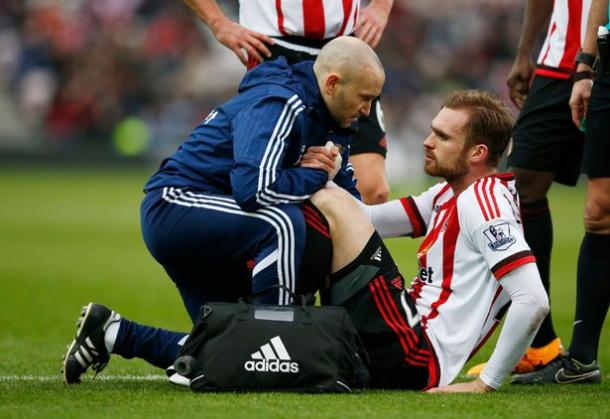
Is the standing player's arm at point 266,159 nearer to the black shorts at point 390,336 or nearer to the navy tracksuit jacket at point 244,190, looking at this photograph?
the navy tracksuit jacket at point 244,190

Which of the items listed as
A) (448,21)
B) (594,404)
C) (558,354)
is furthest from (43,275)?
(448,21)

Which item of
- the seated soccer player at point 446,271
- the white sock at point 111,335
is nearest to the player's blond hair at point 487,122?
the seated soccer player at point 446,271

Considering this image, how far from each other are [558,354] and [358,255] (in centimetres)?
146

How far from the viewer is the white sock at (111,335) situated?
5230 mm

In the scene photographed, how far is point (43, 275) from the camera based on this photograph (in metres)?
10.3

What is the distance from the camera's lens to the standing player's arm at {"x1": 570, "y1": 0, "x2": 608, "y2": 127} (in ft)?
18.3

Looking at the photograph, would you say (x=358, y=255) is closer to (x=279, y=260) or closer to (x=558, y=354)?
(x=279, y=260)

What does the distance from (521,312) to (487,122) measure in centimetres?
88

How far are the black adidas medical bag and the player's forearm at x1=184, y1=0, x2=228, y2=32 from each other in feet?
6.02

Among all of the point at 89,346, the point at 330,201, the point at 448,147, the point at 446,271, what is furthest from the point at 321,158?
the point at 89,346

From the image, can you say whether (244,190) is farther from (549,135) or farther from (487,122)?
(549,135)

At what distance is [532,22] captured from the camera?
6527mm

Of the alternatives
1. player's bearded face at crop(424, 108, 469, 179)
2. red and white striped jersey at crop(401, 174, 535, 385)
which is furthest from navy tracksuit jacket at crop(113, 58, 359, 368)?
red and white striped jersey at crop(401, 174, 535, 385)

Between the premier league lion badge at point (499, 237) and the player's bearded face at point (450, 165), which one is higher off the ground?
the player's bearded face at point (450, 165)
